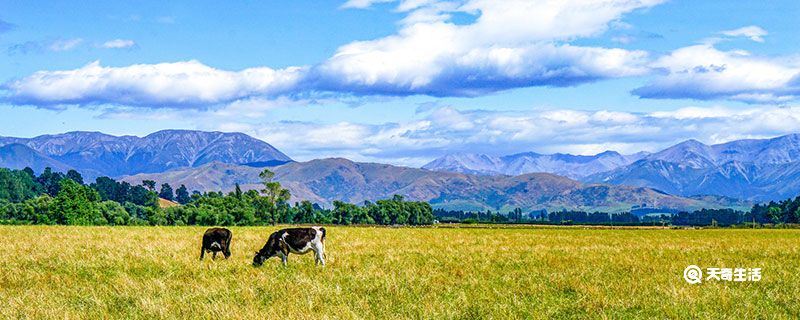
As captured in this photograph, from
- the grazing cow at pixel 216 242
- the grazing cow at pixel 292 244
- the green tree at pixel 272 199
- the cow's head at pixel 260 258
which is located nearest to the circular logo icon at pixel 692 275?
the grazing cow at pixel 292 244

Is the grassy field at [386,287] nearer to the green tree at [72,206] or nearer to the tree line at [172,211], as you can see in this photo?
the green tree at [72,206]

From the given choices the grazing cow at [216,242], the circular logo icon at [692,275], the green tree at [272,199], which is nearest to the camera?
the circular logo icon at [692,275]

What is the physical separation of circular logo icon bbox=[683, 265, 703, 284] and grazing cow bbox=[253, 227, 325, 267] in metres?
13.7

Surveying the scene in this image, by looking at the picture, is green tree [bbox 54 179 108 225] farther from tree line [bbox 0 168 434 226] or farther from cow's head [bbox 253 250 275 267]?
cow's head [bbox 253 250 275 267]

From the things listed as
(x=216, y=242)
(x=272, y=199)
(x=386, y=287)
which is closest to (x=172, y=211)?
(x=272, y=199)

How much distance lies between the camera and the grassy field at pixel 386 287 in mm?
17812

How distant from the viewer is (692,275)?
80.6 ft

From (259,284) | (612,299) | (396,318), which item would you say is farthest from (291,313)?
(612,299)

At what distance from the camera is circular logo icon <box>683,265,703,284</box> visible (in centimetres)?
2325

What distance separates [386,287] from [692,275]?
35.3 ft

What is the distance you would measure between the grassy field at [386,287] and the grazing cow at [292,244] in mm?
533

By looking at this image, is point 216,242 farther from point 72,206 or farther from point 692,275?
point 72,206

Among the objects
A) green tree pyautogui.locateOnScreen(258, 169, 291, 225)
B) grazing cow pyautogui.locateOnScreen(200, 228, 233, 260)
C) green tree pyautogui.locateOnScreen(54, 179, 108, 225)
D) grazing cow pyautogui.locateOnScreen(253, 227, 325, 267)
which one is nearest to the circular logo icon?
grazing cow pyautogui.locateOnScreen(253, 227, 325, 267)

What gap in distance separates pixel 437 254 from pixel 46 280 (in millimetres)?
17225
